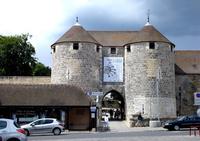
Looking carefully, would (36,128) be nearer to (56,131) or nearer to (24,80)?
(56,131)

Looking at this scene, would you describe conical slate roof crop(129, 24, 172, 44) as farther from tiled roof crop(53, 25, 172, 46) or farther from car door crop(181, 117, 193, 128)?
car door crop(181, 117, 193, 128)

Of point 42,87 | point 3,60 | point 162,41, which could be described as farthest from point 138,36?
point 3,60

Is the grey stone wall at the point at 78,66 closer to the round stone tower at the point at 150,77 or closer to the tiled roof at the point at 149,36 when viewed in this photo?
the round stone tower at the point at 150,77

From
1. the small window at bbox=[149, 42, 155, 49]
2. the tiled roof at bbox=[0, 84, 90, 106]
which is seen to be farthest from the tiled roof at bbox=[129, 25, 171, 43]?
the tiled roof at bbox=[0, 84, 90, 106]

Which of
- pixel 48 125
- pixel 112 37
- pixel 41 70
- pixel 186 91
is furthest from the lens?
pixel 41 70

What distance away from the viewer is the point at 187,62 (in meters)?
64.2

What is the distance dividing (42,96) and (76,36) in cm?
1623

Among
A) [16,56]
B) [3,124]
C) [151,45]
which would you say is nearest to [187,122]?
[151,45]

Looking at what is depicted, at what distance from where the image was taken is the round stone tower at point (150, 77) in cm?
5372

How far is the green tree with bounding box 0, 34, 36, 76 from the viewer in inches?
2766

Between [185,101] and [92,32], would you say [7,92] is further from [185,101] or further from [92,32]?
[185,101]

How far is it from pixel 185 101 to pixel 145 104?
10.7m

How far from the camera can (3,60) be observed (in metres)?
69.9

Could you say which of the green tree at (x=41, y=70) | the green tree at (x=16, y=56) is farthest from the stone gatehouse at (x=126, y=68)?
the green tree at (x=41, y=70)
